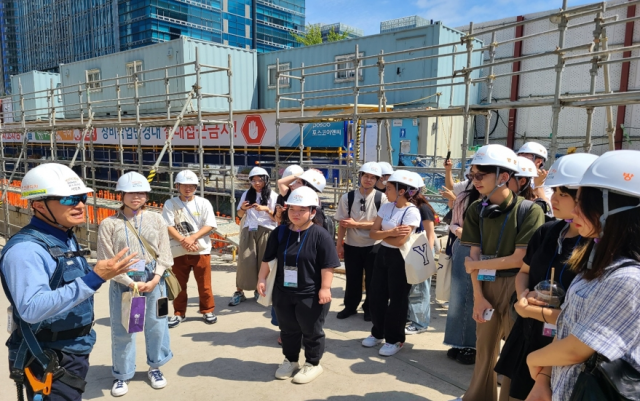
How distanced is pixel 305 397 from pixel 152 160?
14.6 meters

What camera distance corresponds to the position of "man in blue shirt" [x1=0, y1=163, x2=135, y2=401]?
6.49ft

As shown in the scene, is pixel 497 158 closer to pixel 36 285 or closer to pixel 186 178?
pixel 36 285

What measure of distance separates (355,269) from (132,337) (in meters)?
2.41

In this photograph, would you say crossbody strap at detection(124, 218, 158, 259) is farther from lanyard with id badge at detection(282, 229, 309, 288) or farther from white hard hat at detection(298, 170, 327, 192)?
white hard hat at detection(298, 170, 327, 192)

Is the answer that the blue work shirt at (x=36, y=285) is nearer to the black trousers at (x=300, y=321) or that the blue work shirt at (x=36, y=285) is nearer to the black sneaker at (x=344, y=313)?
the black trousers at (x=300, y=321)

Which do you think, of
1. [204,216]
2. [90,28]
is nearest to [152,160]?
[204,216]

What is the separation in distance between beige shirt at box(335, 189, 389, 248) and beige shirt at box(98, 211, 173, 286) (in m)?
1.96

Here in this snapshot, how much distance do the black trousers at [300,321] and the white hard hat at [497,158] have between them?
1642 mm

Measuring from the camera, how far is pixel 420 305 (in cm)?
442

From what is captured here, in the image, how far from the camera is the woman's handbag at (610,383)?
1354 millimetres

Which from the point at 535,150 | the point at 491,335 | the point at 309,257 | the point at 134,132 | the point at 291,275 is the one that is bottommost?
the point at 491,335

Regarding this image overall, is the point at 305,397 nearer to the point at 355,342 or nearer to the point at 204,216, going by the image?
the point at 355,342

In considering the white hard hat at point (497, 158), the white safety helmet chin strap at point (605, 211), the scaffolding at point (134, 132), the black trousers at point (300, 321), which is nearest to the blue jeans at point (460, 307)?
the white hard hat at point (497, 158)

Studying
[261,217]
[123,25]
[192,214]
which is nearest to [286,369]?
[261,217]
